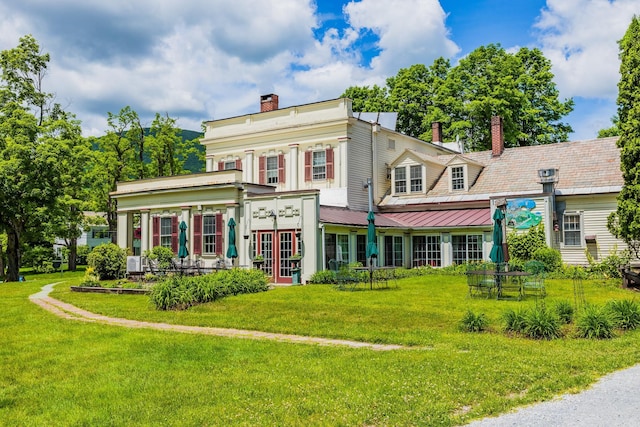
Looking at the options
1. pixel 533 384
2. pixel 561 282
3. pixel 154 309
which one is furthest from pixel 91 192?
pixel 533 384

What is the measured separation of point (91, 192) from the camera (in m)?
42.2

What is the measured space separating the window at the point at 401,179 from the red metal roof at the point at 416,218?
1.67m

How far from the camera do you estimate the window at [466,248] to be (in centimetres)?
2738

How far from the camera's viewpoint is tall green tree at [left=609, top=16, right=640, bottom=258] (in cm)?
1939

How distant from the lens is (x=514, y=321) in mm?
11523

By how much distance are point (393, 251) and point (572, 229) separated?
8.26m

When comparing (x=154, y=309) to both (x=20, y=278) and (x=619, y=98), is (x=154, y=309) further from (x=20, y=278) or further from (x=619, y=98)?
(x=20, y=278)

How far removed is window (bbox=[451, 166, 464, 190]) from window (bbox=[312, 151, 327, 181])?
6.93 m

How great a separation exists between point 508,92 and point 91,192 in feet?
101

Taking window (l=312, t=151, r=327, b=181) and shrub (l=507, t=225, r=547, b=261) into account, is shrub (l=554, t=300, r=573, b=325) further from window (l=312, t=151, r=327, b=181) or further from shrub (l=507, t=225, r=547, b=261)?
window (l=312, t=151, r=327, b=181)

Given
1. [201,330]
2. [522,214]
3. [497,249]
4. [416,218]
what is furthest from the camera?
[416,218]

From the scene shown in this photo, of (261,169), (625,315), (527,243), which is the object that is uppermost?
(261,169)

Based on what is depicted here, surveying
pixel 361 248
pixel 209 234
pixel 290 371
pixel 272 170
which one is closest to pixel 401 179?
pixel 361 248

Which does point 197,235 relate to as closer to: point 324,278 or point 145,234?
point 145,234
